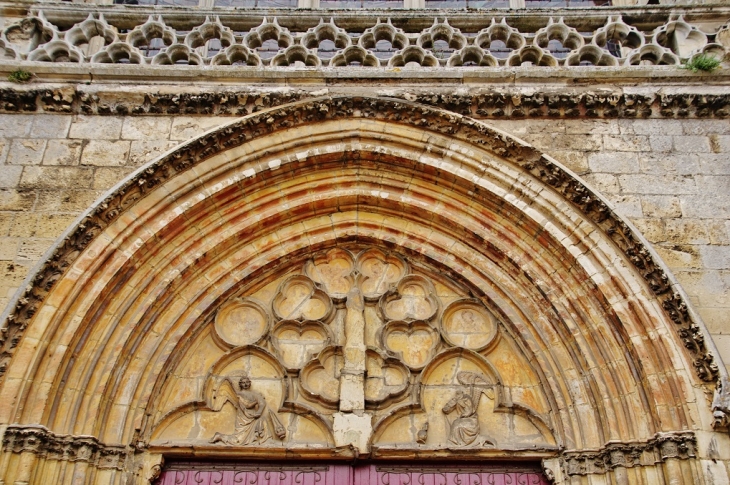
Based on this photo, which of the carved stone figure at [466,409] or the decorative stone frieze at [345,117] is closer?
the decorative stone frieze at [345,117]

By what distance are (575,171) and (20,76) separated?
4679 millimetres

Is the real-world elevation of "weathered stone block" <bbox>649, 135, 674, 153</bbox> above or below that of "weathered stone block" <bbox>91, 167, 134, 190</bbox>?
above

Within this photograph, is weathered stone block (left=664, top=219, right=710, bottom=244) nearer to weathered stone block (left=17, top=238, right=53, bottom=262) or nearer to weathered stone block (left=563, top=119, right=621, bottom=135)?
weathered stone block (left=563, top=119, right=621, bottom=135)

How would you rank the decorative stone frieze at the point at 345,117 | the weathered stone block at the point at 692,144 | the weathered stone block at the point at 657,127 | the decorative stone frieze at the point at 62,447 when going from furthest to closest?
the weathered stone block at the point at 657,127, the weathered stone block at the point at 692,144, the decorative stone frieze at the point at 345,117, the decorative stone frieze at the point at 62,447

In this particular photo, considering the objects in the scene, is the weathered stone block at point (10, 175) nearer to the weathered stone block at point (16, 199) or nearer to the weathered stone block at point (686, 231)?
the weathered stone block at point (16, 199)

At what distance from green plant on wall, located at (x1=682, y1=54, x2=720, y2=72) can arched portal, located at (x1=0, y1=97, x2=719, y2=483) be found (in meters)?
1.66

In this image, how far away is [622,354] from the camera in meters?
5.56

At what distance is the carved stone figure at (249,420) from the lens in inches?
228

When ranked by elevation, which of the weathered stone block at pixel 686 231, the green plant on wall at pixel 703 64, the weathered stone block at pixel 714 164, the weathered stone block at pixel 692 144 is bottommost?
the weathered stone block at pixel 686 231

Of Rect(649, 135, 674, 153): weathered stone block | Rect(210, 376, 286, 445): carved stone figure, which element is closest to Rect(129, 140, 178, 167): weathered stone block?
Rect(210, 376, 286, 445): carved stone figure

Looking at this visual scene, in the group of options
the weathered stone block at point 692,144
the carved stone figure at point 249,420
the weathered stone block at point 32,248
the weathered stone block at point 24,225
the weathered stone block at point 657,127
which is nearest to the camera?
the weathered stone block at point 32,248

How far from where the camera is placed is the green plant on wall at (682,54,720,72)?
6434 mm

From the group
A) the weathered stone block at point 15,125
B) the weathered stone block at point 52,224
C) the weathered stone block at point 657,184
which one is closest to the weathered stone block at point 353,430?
the weathered stone block at point 52,224

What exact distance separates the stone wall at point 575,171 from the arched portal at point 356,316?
0.77ft
